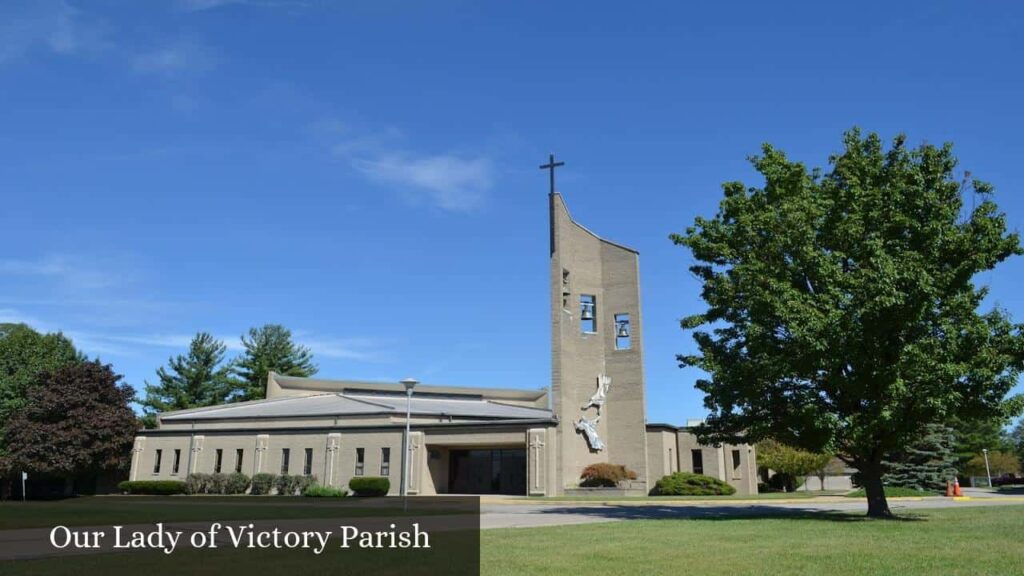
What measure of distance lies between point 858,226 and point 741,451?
2761 cm

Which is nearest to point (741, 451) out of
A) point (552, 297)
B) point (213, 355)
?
point (552, 297)

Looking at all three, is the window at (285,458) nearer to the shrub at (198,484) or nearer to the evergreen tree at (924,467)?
the shrub at (198,484)

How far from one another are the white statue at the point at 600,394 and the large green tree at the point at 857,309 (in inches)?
690

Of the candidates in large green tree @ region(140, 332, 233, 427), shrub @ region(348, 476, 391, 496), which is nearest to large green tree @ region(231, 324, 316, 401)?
large green tree @ region(140, 332, 233, 427)

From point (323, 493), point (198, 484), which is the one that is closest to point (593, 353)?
point (323, 493)

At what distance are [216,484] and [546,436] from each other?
20.8 metres

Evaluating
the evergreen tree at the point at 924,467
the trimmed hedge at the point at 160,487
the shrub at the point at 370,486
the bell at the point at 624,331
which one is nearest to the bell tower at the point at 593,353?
the bell at the point at 624,331

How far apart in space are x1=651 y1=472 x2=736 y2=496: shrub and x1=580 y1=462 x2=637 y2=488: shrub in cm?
211

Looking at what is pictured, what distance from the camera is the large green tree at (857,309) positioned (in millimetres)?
19547

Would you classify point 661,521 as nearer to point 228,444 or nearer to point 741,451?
point 741,451

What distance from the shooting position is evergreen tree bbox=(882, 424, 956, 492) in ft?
138

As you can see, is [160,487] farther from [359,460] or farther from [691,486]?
[691,486]

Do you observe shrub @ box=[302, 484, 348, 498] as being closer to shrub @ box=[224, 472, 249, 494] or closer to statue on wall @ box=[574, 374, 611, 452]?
shrub @ box=[224, 472, 249, 494]

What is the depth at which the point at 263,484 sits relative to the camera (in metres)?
42.8
